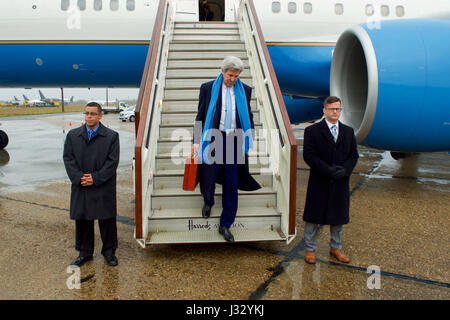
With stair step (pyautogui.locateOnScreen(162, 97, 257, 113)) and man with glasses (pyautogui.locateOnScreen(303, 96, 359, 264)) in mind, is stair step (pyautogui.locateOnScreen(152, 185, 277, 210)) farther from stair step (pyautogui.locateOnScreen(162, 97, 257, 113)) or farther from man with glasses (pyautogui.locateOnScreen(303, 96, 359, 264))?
stair step (pyautogui.locateOnScreen(162, 97, 257, 113))

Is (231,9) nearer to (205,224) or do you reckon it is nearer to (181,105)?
(181,105)

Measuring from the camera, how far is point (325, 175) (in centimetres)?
332

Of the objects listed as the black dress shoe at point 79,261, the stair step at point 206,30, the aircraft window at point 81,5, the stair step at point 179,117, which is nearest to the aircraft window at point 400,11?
the stair step at point 206,30

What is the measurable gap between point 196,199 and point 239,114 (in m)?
1.06

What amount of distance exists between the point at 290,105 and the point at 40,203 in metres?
6.59

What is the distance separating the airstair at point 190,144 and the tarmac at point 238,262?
0.22 metres

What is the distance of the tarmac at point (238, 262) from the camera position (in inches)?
115

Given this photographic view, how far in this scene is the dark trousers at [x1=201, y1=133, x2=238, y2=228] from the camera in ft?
11.7

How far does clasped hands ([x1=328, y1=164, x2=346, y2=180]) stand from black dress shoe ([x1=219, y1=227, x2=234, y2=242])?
108 cm

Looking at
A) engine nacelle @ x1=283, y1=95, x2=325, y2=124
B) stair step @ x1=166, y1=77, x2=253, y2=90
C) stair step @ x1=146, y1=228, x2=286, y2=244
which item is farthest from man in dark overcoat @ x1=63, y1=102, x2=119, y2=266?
engine nacelle @ x1=283, y1=95, x2=325, y2=124

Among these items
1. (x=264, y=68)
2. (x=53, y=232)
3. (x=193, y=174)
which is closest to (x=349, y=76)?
(x=264, y=68)

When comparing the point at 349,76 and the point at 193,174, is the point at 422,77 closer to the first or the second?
the point at 349,76

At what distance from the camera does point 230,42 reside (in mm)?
6672

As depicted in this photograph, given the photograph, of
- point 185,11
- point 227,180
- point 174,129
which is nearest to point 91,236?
point 227,180
